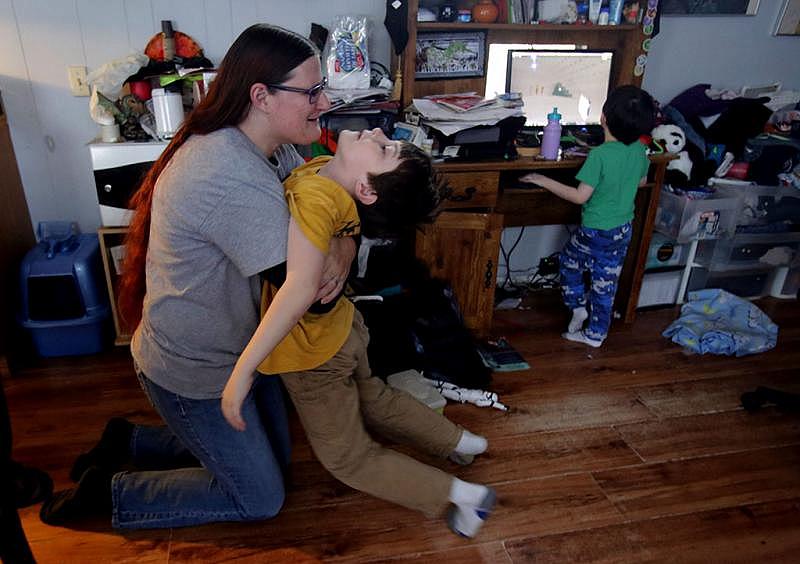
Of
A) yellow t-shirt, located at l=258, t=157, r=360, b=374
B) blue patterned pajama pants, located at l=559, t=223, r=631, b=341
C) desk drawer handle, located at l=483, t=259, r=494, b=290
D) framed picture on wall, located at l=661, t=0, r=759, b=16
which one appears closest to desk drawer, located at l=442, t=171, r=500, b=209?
desk drawer handle, located at l=483, t=259, r=494, b=290

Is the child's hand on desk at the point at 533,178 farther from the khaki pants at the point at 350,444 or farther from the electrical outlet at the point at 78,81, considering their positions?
the electrical outlet at the point at 78,81

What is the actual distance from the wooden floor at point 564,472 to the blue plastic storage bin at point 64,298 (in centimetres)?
9

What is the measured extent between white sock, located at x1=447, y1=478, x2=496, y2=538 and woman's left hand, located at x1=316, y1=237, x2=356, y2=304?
606 mm

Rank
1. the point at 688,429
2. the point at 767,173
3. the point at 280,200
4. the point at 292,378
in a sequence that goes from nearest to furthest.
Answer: the point at 280,200, the point at 292,378, the point at 688,429, the point at 767,173

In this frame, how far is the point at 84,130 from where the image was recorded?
255 centimetres

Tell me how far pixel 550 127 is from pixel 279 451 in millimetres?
1709

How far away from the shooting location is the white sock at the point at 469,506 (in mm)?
1517

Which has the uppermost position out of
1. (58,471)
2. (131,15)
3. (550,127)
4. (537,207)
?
(131,15)

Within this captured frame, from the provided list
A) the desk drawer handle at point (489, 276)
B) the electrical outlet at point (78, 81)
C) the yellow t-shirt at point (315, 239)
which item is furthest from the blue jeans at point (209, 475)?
the electrical outlet at point (78, 81)

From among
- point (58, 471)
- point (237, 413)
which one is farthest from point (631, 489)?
point (58, 471)

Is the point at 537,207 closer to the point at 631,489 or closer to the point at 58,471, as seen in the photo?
the point at 631,489

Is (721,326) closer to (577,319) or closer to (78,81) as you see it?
(577,319)

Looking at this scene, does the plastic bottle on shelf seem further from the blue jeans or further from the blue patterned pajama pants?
the blue patterned pajama pants

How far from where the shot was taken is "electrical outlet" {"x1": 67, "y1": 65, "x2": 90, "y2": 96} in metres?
2.45
